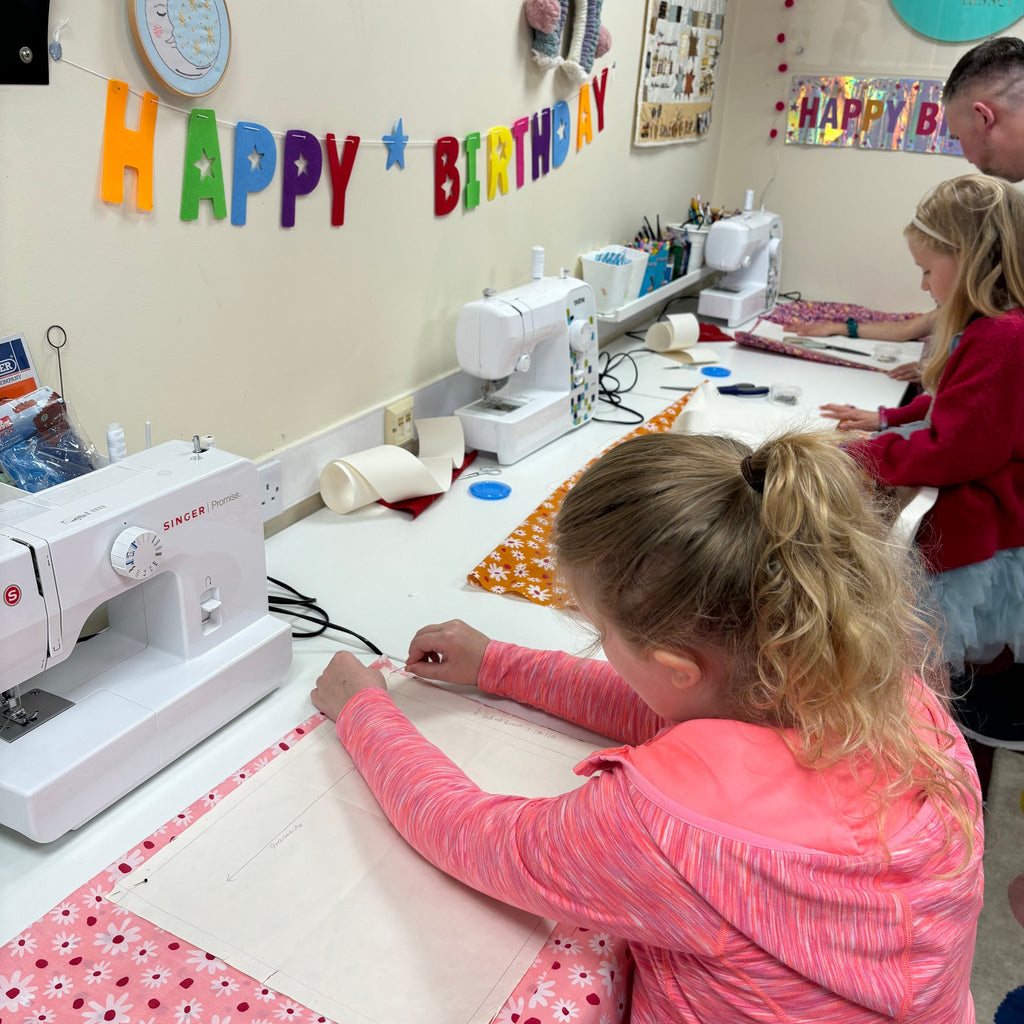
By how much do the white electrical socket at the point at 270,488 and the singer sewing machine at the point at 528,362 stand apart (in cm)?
42

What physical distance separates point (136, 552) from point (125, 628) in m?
0.19

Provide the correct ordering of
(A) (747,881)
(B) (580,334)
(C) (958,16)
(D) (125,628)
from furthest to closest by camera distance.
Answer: (C) (958,16) < (B) (580,334) < (D) (125,628) < (A) (747,881)

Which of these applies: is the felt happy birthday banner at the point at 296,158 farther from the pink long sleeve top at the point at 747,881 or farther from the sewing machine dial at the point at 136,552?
the pink long sleeve top at the point at 747,881

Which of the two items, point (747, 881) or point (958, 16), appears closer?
point (747, 881)

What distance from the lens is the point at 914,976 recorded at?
2.30 ft

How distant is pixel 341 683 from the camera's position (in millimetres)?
1058

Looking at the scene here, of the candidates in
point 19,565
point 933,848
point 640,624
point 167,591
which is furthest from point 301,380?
point 933,848

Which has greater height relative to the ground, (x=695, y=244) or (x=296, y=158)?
(x=296, y=158)

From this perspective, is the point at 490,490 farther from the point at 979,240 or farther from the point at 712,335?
the point at 712,335

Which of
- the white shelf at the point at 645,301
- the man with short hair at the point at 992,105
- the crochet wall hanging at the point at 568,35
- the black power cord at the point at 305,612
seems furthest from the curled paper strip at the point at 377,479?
the man with short hair at the point at 992,105

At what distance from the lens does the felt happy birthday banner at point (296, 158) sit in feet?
3.80

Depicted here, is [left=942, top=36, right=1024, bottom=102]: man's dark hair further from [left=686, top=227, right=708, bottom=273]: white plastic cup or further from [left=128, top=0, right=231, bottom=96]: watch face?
[left=128, top=0, right=231, bottom=96]: watch face

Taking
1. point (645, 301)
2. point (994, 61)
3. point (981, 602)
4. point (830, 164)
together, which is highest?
point (994, 61)

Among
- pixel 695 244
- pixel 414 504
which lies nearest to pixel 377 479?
pixel 414 504
